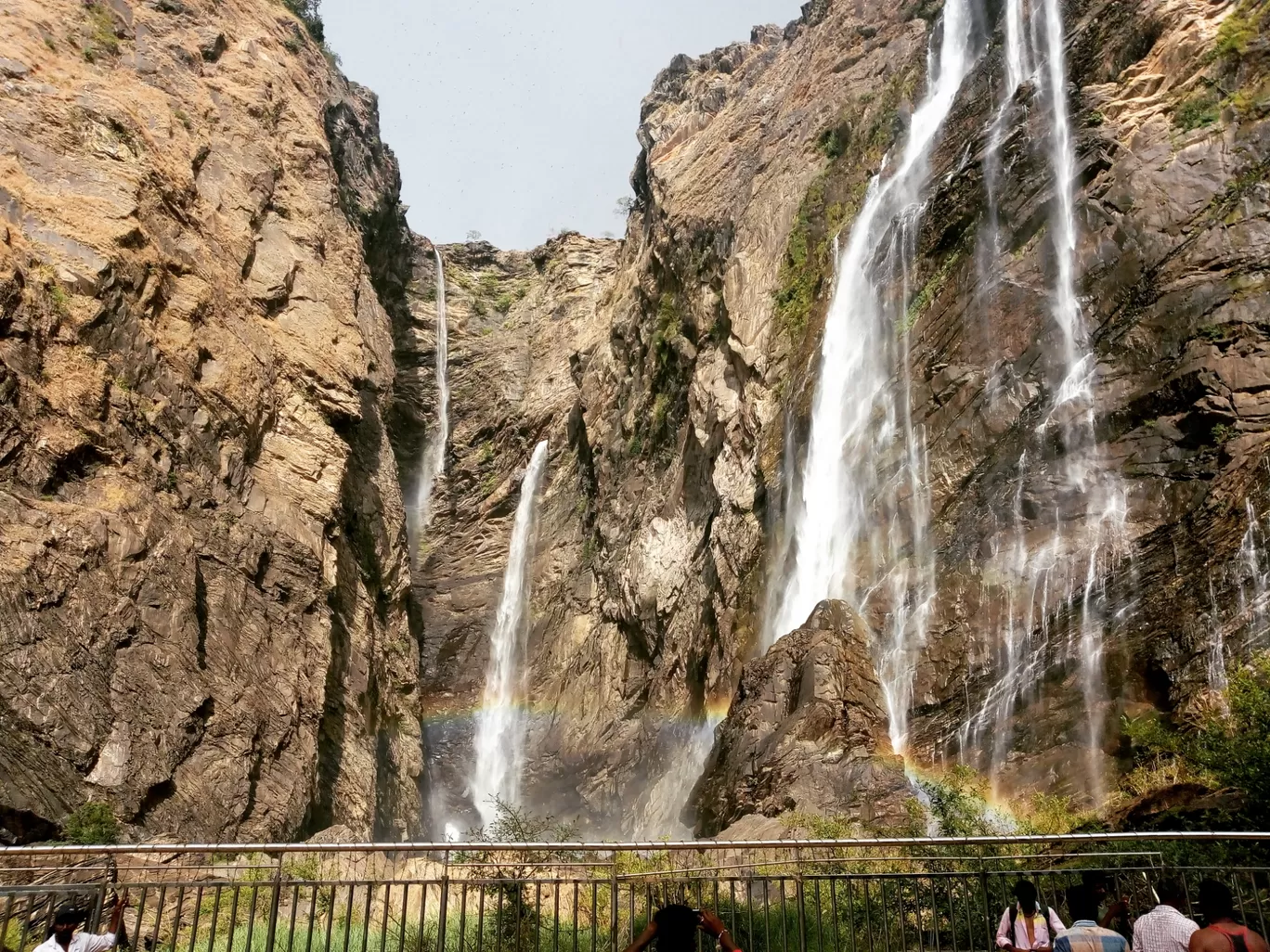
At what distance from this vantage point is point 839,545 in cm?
2402

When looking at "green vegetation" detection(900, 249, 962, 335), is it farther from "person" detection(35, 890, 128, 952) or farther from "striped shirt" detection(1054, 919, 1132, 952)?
"person" detection(35, 890, 128, 952)

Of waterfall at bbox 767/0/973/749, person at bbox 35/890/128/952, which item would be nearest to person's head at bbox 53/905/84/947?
person at bbox 35/890/128/952

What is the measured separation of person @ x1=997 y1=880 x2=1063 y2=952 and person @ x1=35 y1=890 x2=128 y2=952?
637 cm

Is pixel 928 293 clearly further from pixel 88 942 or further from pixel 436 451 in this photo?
pixel 436 451

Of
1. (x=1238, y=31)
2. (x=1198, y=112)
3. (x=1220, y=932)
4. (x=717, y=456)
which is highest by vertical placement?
(x=1238, y=31)

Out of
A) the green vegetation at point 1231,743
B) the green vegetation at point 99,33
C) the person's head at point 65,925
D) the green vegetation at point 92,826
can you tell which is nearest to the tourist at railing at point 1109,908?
the green vegetation at point 1231,743

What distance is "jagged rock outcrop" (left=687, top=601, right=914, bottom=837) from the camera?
16906 mm

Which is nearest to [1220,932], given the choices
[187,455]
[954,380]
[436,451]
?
[954,380]

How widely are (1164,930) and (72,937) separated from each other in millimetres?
7185

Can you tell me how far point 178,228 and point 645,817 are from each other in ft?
62.8

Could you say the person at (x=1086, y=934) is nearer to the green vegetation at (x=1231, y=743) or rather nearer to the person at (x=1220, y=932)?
the person at (x=1220, y=932)

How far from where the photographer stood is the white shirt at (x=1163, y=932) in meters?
6.12

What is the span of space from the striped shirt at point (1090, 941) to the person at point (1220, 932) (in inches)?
24.3

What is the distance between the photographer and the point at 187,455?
65.6 feet
